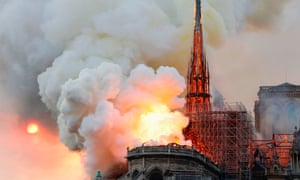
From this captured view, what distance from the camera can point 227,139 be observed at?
109875mm

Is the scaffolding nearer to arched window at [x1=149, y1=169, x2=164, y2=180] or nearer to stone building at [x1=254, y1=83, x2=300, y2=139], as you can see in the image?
arched window at [x1=149, y1=169, x2=164, y2=180]

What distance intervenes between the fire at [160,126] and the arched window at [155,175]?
207 inches

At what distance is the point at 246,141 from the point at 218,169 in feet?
21.2

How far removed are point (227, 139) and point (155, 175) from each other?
15707 mm

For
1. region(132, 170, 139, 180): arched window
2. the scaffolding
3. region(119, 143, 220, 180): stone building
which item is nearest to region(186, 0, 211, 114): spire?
the scaffolding

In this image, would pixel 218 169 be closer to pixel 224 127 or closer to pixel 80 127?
pixel 224 127

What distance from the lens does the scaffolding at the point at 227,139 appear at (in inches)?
4316

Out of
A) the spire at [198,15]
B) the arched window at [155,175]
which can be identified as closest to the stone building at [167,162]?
the arched window at [155,175]

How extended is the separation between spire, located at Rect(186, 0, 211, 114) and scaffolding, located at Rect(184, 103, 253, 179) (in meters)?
11.6

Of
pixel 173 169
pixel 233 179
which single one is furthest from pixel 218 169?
pixel 173 169

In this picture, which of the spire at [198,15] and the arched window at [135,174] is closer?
A: the arched window at [135,174]

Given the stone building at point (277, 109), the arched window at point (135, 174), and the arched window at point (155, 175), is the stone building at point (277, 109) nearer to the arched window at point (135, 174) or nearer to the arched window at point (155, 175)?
the arched window at point (155, 175)

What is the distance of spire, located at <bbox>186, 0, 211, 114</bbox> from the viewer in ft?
403

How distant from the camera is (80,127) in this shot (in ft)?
351
